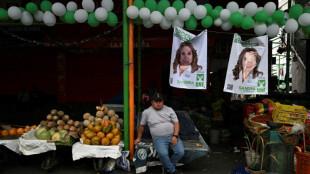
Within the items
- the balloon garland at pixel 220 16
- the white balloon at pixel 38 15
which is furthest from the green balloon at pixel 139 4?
the white balloon at pixel 38 15

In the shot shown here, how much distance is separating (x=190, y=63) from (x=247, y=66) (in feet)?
4.19

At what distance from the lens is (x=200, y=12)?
498cm

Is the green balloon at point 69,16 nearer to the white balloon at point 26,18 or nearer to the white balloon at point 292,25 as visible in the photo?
the white balloon at point 26,18

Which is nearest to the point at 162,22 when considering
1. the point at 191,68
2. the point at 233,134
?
the point at 191,68

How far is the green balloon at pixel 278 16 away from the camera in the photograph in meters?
5.05

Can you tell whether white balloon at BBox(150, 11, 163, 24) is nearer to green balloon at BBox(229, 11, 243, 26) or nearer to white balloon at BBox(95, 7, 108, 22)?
white balloon at BBox(95, 7, 108, 22)

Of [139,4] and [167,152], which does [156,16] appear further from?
[167,152]

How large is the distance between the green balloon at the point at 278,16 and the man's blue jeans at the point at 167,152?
3352 millimetres

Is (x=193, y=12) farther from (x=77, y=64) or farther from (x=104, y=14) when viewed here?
(x=77, y=64)

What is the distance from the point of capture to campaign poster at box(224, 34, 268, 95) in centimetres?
518

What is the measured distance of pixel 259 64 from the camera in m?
5.27

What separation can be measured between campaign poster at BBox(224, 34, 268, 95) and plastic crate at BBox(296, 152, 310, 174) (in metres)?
1.65

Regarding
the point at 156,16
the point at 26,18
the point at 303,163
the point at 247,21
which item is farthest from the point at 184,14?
the point at 303,163

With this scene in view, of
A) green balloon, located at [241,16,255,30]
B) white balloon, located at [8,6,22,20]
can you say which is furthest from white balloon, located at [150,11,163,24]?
white balloon, located at [8,6,22,20]
